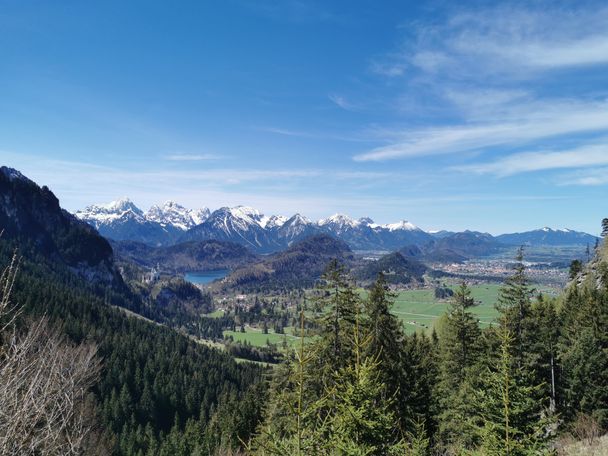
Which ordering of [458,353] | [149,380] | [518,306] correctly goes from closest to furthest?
[458,353]
[518,306]
[149,380]

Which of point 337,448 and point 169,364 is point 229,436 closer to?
point 337,448

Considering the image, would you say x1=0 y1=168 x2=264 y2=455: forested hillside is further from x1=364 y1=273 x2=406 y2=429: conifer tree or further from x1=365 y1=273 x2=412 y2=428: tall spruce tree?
x1=365 y1=273 x2=412 y2=428: tall spruce tree

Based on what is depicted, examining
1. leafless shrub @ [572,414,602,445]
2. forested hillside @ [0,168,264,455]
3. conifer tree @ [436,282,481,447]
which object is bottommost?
forested hillside @ [0,168,264,455]

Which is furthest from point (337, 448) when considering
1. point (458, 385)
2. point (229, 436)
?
point (229, 436)

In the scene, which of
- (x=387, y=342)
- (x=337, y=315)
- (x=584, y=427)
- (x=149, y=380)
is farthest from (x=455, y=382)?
(x=149, y=380)

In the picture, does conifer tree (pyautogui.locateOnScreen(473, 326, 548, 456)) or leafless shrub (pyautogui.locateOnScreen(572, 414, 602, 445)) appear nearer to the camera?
conifer tree (pyautogui.locateOnScreen(473, 326, 548, 456))

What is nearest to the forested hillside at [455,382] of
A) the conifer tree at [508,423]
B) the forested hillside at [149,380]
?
the conifer tree at [508,423]

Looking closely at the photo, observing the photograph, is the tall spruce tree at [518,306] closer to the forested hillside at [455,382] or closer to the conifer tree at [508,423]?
the forested hillside at [455,382]

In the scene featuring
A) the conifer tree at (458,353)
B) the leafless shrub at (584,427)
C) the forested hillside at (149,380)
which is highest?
the conifer tree at (458,353)

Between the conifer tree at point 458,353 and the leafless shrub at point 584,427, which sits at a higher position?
the conifer tree at point 458,353

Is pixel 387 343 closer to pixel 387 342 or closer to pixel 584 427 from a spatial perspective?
pixel 387 342

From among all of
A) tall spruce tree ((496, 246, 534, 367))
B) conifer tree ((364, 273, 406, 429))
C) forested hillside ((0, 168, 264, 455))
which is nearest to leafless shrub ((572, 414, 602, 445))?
tall spruce tree ((496, 246, 534, 367))

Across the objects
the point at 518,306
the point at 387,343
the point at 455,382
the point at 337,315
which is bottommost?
the point at 455,382

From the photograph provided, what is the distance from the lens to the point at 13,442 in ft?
30.7
